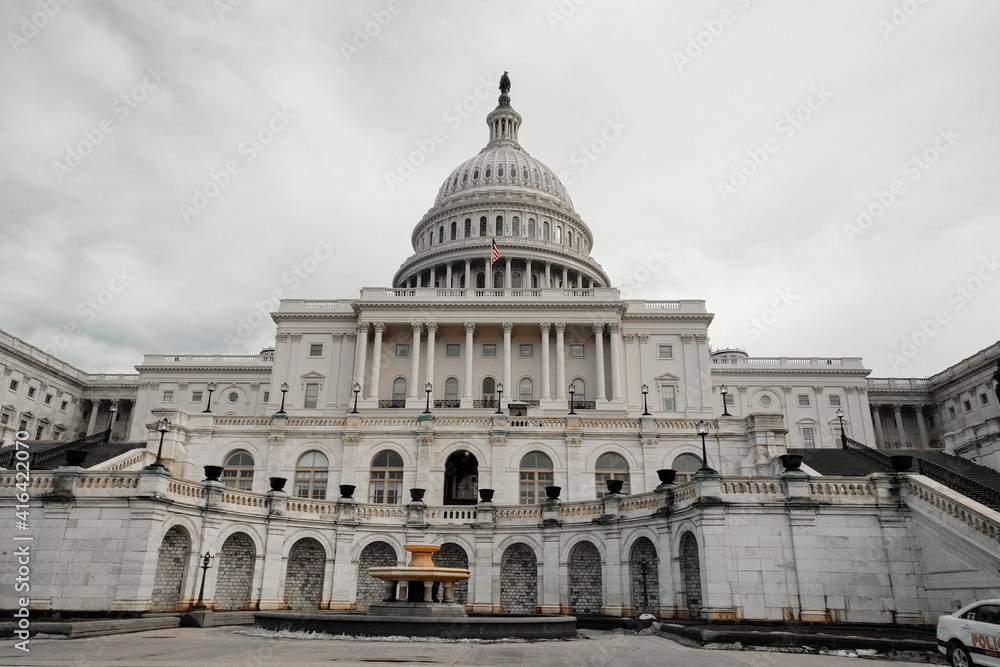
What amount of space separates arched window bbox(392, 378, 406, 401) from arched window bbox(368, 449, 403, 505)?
1209 inches

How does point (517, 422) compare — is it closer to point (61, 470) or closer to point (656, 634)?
point (656, 634)

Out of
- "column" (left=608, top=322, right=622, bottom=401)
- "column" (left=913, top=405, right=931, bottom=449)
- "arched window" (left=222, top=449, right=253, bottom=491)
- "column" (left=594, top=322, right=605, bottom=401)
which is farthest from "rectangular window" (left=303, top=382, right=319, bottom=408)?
"column" (left=913, top=405, right=931, bottom=449)

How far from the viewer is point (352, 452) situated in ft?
144

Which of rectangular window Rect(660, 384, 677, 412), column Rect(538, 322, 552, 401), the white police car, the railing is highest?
column Rect(538, 322, 552, 401)

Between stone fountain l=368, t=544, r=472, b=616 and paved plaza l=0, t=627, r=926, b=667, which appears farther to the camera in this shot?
stone fountain l=368, t=544, r=472, b=616

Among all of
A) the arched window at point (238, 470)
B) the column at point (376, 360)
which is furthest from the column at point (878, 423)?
the arched window at point (238, 470)

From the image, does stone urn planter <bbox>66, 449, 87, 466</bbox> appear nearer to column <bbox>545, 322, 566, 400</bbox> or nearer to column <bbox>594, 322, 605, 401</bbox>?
column <bbox>545, 322, 566, 400</bbox>

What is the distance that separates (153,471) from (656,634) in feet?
67.1

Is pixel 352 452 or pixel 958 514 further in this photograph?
pixel 352 452

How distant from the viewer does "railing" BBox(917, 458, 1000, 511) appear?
97.3 feet

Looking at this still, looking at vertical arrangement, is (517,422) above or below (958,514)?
above

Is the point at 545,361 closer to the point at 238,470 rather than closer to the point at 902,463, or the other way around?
the point at 238,470

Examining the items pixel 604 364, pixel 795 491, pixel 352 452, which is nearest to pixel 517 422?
pixel 352 452

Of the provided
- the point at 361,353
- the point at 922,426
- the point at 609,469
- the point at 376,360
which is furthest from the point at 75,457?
the point at 922,426
